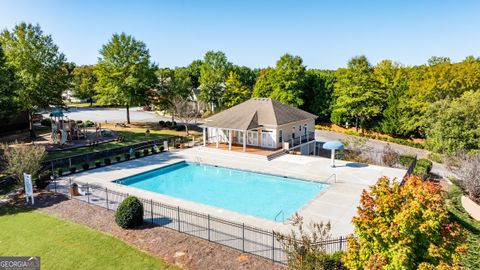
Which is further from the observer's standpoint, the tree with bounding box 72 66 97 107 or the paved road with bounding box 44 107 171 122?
the tree with bounding box 72 66 97 107

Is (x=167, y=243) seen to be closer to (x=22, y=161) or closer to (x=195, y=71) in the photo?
(x=22, y=161)

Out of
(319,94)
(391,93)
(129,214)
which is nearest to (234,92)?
(319,94)

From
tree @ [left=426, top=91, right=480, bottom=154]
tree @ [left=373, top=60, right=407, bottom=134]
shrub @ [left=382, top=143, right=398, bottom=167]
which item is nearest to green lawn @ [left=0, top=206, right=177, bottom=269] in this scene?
shrub @ [left=382, top=143, right=398, bottom=167]

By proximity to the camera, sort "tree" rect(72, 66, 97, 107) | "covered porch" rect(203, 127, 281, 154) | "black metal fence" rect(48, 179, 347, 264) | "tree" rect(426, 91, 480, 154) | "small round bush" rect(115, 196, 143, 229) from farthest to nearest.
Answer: "tree" rect(72, 66, 97, 107) < "covered porch" rect(203, 127, 281, 154) < "tree" rect(426, 91, 480, 154) < "small round bush" rect(115, 196, 143, 229) < "black metal fence" rect(48, 179, 347, 264)

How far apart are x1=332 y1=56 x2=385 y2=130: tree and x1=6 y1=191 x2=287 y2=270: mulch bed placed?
38547 millimetres

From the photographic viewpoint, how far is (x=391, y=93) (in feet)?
147

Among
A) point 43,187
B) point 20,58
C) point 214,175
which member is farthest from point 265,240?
point 20,58

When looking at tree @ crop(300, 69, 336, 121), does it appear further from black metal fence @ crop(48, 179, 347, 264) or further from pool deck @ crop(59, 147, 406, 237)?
black metal fence @ crop(48, 179, 347, 264)

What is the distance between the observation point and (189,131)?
4616cm

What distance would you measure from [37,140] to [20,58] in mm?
9309

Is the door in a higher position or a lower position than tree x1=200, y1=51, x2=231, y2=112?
lower

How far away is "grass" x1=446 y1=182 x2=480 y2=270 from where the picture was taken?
39.3 ft

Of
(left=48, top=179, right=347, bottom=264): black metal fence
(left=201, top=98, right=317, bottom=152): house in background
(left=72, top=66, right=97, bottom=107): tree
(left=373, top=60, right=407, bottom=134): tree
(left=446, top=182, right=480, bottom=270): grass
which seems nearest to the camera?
(left=446, top=182, right=480, bottom=270): grass

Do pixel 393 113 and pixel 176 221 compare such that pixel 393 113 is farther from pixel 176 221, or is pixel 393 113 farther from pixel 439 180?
pixel 176 221
